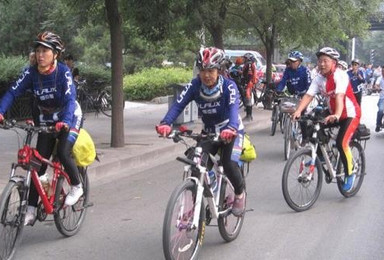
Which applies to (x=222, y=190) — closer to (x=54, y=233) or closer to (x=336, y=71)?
(x=54, y=233)

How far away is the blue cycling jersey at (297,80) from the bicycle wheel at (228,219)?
5404 mm

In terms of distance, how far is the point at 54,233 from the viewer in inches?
232

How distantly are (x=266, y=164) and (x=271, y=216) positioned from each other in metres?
3.50

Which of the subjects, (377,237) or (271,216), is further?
(271,216)

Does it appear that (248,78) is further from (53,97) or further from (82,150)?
(53,97)

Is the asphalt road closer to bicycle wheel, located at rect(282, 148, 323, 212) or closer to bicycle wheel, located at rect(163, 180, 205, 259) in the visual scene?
bicycle wheel, located at rect(282, 148, 323, 212)

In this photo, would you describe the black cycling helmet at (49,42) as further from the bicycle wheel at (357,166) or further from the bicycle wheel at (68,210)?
the bicycle wheel at (357,166)

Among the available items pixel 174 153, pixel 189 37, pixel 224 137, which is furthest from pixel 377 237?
pixel 189 37

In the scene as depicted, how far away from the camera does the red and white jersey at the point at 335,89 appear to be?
6926 millimetres

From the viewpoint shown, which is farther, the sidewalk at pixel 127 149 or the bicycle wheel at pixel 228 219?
the sidewalk at pixel 127 149

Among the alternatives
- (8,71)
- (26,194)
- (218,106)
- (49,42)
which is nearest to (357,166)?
(218,106)

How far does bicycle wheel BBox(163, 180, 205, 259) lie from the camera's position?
14.4ft

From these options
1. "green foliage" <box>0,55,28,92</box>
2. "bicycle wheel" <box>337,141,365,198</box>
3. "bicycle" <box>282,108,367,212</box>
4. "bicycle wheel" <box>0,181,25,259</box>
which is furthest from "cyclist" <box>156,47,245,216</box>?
"green foliage" <box>0,55,28,92</box>

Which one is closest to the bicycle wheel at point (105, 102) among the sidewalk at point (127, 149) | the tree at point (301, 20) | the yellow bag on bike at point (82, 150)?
the sidewalk at point (127, 149)
